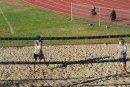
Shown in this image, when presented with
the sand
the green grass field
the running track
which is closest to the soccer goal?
the running track

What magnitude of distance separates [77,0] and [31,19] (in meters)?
8.02

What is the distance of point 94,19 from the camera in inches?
1104

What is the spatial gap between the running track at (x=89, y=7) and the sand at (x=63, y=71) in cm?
856

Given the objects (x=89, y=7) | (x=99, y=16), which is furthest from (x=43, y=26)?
(x=89, y=7)

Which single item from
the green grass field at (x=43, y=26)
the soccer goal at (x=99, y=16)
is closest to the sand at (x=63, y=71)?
the green grass field at (x=43, y=26)

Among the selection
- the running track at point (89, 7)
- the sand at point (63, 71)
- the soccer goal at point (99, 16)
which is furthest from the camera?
the running track at point (89, 7)

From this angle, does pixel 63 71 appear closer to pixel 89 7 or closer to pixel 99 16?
pixel 99 16

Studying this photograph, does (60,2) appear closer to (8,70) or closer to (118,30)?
(118,30)

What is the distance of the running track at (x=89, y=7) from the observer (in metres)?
28.2

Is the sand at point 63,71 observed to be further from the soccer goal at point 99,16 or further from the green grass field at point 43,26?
the soccer goal at point 99,16

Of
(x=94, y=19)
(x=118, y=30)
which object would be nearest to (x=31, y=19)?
(x=94, y=19)

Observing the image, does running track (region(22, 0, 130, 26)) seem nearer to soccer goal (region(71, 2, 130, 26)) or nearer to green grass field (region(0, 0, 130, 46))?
soccer goal (region(71, 2, 130, 26))

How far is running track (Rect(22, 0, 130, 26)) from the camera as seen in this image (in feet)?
92.5

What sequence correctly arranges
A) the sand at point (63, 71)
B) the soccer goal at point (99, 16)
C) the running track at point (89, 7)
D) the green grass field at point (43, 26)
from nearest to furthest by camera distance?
the sand at point (63, 71)
the green grass field at point (43, 26)
the soccer goal at point (99, 16)
the running track at point (89, 7)
